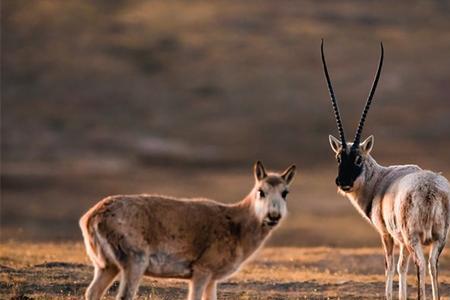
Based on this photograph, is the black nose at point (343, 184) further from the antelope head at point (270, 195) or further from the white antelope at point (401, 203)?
the antelope head at point (270, 195)

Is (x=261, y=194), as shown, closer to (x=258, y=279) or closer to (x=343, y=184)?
(x=343, y=184)

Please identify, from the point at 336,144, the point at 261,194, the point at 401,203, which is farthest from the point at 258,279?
the point at 261,194

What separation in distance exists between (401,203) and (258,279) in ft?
18.9

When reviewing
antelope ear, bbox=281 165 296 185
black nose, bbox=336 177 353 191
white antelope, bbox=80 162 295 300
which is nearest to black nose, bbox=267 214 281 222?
white antelope, bbox=80 162 295 300

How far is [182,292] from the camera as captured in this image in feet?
64.6

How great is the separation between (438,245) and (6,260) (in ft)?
36.0

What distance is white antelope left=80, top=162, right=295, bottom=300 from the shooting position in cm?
1448

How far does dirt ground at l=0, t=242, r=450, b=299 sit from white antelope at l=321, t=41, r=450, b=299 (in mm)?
2403

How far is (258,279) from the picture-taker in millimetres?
21828

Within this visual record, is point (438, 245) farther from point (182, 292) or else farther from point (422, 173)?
point (182, 292)

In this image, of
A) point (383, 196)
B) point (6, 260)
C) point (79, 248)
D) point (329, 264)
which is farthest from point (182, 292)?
point (79, 248)

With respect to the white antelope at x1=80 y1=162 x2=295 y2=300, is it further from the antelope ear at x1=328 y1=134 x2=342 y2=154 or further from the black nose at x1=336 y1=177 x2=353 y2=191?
the antelope ear at x1=328 y1=134 x2=342 y2=154

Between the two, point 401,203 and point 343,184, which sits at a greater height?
point 343,184

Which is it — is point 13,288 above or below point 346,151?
below
